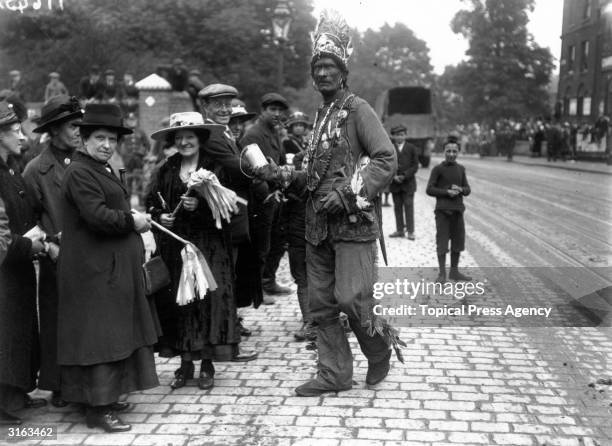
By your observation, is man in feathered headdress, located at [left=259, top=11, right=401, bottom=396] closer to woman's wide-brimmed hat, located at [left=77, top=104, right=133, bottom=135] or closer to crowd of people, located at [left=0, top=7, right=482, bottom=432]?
crowd of people, located at [left=0, top=7, right=482, bottom=432]

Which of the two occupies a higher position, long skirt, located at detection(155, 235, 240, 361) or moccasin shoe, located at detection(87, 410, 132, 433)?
long skirt, located at detection(155, 235, 240, 361)

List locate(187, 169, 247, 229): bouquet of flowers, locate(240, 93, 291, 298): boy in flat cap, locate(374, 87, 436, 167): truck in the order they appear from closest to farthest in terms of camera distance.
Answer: locate(187, 169, 247, 229): bouquet of flowers, locate(240, 93, 291, 298): boy in flat cap, locate(374, 87, 436, 167): truck

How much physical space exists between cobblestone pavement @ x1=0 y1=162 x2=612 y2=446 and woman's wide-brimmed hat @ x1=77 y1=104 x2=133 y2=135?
1.92 m

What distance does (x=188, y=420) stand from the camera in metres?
4.39

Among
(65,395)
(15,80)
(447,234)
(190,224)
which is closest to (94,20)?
(15,80)

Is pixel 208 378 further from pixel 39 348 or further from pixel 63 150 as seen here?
pixel 63 150

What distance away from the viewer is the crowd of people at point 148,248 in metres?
4.21

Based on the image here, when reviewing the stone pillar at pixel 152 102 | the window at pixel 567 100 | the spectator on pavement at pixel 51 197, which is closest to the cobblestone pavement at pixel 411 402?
the spectator on pavement at pixel 51 197

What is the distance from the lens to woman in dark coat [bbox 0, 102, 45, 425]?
14.2 ft

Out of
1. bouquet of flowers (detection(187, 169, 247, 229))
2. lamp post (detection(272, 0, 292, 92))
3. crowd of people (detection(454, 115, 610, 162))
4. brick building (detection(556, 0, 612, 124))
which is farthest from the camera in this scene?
crowd of people (detection(454, 115, 610, 162))

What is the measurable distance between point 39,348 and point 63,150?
1.39 m

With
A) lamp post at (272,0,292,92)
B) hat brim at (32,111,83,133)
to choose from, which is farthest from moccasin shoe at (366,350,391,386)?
lamp post at (272,0,292,92)

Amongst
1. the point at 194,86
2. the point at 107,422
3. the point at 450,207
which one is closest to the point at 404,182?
the point at 450,207

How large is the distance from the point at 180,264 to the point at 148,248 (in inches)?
22.1
